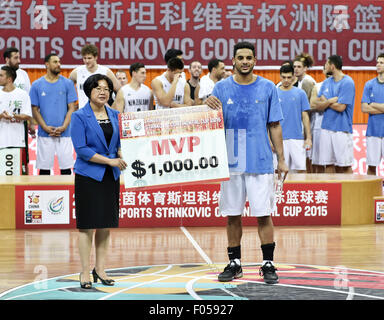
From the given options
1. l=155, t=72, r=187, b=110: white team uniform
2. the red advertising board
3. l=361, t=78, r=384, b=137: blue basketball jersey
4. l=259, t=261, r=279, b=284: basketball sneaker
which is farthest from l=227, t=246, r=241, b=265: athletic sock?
l=361, t=78, r=384, b=137: blue basketball jersey

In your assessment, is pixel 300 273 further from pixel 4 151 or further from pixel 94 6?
pixel 94 6

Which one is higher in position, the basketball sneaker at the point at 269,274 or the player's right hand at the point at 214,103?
the player's right hand at the point at 214,103

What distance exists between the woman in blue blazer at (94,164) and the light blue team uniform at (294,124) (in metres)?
4.58

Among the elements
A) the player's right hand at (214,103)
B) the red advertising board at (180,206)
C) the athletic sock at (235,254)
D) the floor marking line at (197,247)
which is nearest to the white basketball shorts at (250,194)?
the athletic sock at (235,254)

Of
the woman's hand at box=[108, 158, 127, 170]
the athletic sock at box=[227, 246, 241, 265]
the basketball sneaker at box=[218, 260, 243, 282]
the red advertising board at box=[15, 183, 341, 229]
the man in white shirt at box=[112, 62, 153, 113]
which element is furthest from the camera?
the man in white shirt at box=[112, 62, 153, 113]

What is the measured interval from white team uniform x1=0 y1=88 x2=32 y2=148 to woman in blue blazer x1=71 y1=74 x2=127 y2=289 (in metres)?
4.06

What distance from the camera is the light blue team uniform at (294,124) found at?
930 cm

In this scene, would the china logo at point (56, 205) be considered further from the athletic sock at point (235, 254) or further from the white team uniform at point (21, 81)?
the athletic sock at point (235, 254)

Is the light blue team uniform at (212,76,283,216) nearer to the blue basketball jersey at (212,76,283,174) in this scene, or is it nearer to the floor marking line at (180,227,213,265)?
the blue basketball jersey at (212,76,283,174)

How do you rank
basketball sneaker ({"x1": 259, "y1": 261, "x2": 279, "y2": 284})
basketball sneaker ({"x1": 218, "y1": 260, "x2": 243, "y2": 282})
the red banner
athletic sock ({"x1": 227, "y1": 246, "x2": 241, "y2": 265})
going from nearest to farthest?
1. basketball sneaker ({"x1": 259, "y1": 261, "x2": 279, "y2": 284})
2. basketball sneaker ({"x1": 218, "y1": 260, "x2": 243, "y2": 282})
3. athletic sock ({"x1": 227, "y1": 246, "x2": 241, "y2": 265})
4. the red banner

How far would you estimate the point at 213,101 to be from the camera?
5172 millimetres

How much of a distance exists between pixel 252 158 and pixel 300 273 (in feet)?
3.44

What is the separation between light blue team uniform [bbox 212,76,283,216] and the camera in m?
5.14
